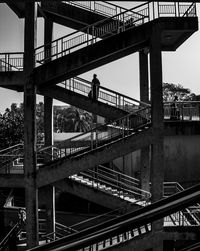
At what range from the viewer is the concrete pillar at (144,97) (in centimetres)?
1656

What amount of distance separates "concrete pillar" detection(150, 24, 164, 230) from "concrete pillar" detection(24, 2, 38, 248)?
16.0ft

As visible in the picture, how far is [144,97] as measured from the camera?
17094mm

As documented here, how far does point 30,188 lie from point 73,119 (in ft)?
155

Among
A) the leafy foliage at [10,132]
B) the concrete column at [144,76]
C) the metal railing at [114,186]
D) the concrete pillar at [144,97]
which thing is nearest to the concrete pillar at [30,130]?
the metal railing at [114,186]

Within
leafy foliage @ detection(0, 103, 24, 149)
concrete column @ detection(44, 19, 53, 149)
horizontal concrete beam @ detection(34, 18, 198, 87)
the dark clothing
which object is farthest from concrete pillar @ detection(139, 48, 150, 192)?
leafy foliage @ detection(0, 103, 24, 149)

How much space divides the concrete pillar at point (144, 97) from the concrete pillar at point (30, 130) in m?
6.33

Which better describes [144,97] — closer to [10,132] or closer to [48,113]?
[48,113]

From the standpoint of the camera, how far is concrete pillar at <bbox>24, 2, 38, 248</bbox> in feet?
41.3

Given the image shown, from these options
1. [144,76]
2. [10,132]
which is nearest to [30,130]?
[144,76]

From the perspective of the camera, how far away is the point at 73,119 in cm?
5956

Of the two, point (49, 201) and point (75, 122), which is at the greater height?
point (75, 122)

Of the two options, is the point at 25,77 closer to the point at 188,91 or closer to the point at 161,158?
the point at 161,158

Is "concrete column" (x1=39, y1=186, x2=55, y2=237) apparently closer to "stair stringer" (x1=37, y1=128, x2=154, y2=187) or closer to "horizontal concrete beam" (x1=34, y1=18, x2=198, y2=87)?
"stair stringer" (x1=37, y1=128, x2=154, y2=187)

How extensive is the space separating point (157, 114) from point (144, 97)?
16.6 feet
